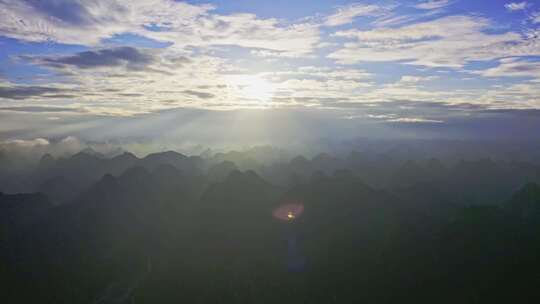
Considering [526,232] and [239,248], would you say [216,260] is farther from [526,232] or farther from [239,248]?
[526,232]

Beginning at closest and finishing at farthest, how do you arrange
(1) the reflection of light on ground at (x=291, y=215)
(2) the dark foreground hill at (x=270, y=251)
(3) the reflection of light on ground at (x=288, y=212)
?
(2) the dark foreground hill at (x=270, y=251)
(3) the reflection of light on ground at (x=288, y=212)
(1) the reflection of light on ground at (x=291, y=215)

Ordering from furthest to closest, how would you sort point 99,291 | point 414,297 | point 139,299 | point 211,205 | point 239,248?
point 211,205 → point 239,248 → point 99,291 → point 139,299 → point 414,297

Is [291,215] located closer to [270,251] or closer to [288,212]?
[288,212]

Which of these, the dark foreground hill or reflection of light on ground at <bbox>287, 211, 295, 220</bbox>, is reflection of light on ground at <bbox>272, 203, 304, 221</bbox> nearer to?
reflection of light on ground at <bbox>287, 211, 295, 220</bbox>

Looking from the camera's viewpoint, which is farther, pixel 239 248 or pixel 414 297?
pixel 239 248

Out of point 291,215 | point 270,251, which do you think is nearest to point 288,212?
point 291,215

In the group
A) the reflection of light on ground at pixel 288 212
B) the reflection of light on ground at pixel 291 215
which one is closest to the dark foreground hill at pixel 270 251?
the reflection of light on ground at pixel 291 215

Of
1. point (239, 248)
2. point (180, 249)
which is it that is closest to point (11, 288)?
point (180, 249)

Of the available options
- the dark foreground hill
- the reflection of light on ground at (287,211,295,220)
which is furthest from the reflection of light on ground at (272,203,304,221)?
the dark foreground hill

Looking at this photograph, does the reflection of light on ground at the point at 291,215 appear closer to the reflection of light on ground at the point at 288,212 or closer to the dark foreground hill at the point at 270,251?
the reflection of light on ground at the point at 288,212
